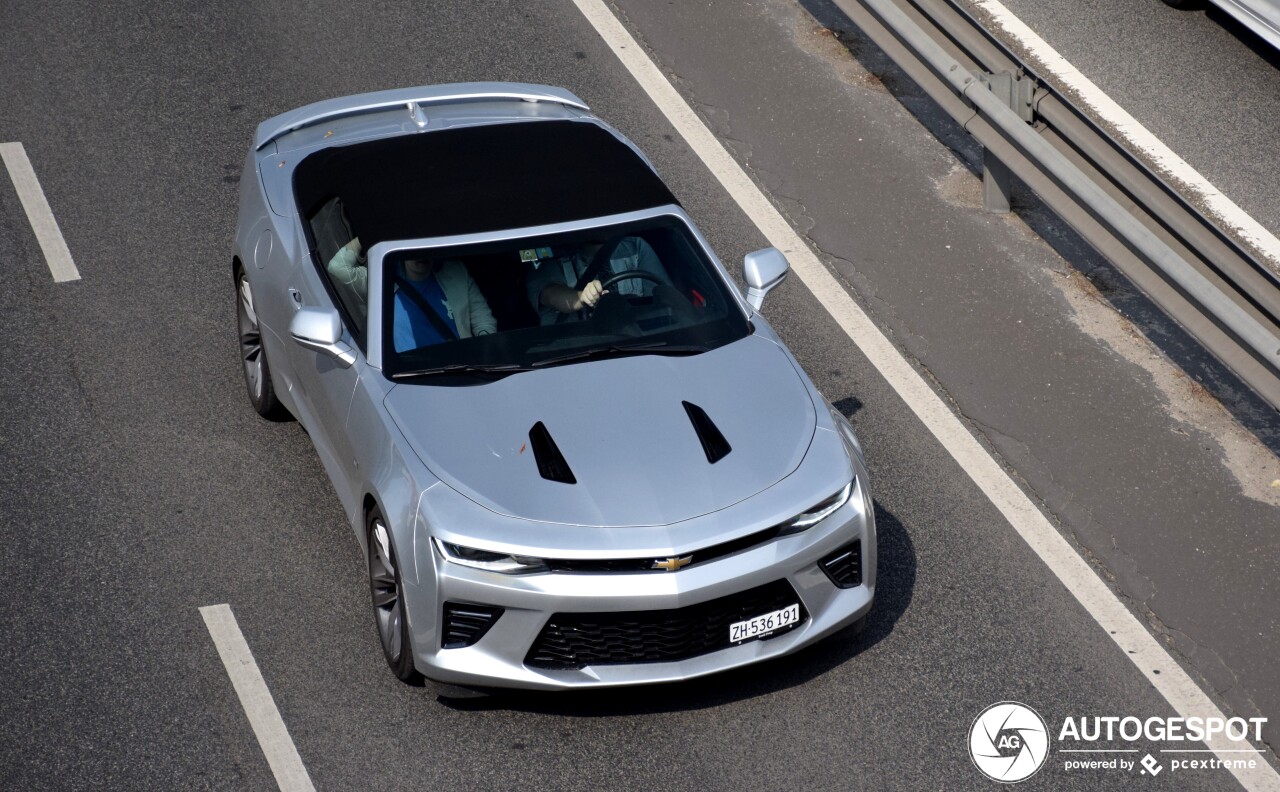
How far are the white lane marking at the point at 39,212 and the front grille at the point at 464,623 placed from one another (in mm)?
4442

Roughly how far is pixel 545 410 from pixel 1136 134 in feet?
18.9

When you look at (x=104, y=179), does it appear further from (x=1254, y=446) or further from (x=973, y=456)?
(x=1254, y=446)

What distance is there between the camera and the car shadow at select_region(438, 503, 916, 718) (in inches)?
238

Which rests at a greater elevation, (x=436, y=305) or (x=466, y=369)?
(x=436, y=305)

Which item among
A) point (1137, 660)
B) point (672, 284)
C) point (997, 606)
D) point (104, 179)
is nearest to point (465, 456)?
point (672, 284)

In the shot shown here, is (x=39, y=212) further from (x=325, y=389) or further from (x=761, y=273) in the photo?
(x=761, y=273)

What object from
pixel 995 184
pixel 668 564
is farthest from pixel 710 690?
pixel 995 184

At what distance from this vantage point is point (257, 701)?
603cm

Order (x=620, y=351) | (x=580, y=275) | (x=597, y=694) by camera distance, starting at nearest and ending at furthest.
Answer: (x=597, y=694)
(x=620, y=351)
(x=580, y=275)

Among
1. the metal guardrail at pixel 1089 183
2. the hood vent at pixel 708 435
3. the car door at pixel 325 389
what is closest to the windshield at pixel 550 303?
the car door at pixel 325 389

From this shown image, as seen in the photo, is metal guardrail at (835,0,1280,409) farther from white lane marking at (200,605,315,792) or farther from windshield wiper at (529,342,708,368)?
white lane marking at (200,605,315,792)

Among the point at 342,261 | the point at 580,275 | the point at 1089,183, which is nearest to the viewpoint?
the point at 580,275

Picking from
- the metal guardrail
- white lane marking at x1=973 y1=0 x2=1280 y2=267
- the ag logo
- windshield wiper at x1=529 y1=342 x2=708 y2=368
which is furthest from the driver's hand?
white lane marking at x1=973 y1=0 x2=1280 y2=267

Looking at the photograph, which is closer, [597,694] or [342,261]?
[597,694]
